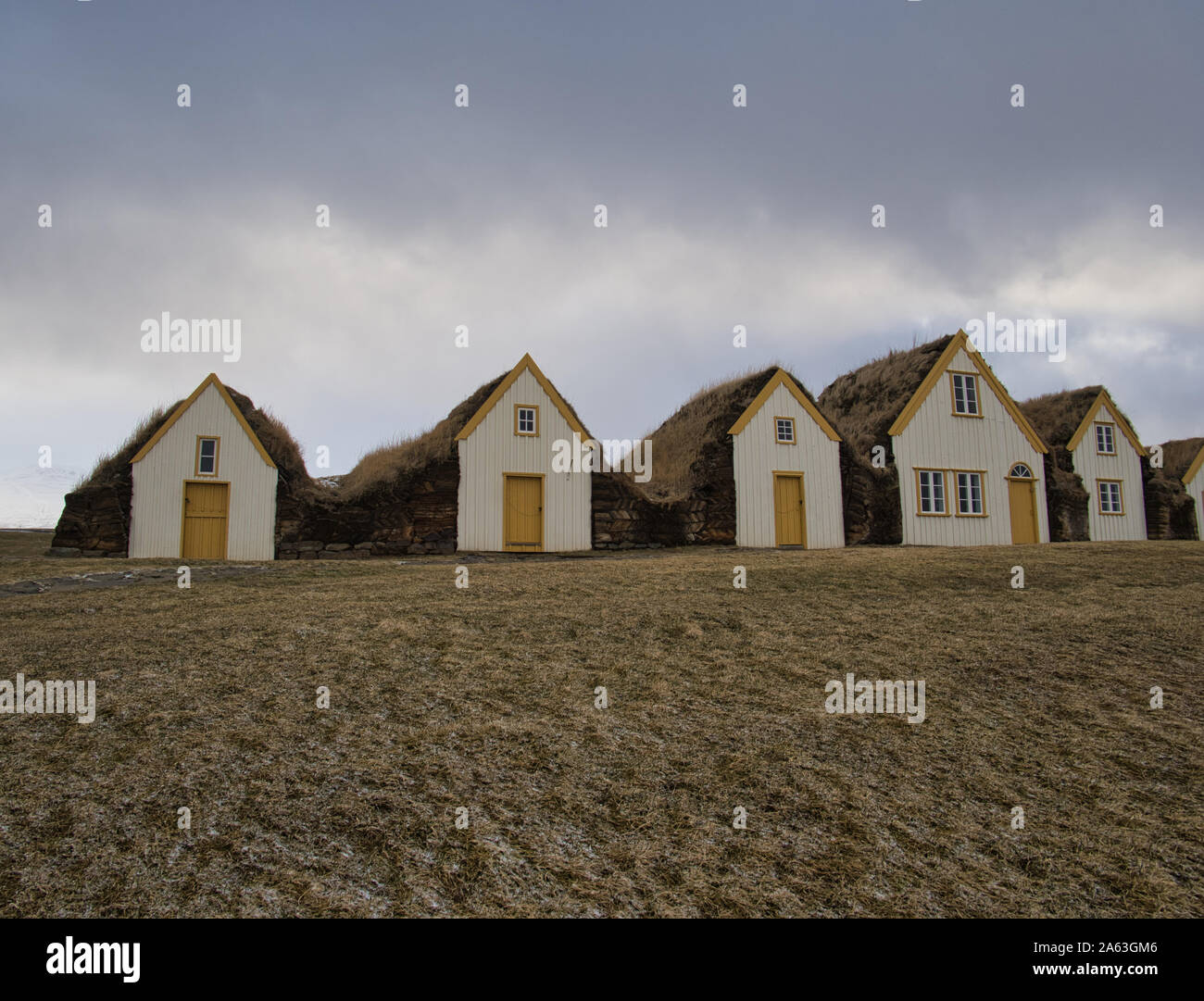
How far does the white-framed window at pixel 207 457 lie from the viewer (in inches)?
976

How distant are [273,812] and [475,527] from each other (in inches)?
769

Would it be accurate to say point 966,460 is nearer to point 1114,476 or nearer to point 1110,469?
point 1110,469

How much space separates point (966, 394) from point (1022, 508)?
4.95 meters

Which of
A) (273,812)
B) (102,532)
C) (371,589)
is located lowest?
(273,812)

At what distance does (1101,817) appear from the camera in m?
6.07

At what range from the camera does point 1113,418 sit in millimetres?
34531

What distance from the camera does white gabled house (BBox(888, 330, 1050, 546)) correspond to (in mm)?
28938

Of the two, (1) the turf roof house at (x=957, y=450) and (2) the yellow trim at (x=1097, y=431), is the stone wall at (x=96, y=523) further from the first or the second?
(2) the yellow trim at (x=1097, y=431)

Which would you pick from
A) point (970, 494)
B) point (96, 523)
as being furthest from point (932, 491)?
point (96, 523)

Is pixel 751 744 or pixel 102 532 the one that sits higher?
pixel 102 532

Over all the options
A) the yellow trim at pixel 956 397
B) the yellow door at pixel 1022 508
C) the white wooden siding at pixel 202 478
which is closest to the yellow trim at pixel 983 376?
the yellow trim at pixel 956 397
